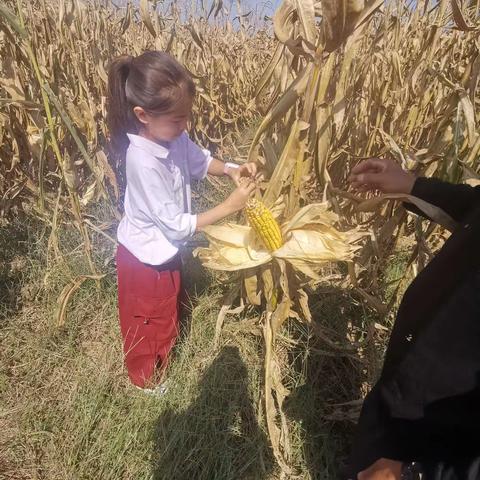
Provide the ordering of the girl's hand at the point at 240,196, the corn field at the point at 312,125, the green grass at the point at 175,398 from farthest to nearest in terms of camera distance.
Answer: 1. the green grass at the point at 175,398
2. the girl's hand at the point at 240,196
3. the corn field at the point at 312,125

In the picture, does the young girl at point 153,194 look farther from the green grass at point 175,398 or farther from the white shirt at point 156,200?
the green grass at point 175,398

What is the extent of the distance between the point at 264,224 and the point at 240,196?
235 millimetres

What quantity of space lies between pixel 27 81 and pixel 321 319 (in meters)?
2.50

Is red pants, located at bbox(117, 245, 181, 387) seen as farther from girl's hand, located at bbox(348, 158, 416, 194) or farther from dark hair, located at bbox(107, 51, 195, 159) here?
girl's hand, located at bbox(348, 158, 416, 194)

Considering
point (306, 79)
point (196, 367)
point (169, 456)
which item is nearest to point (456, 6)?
point (306, 79)

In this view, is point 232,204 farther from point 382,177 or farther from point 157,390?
point 157,390

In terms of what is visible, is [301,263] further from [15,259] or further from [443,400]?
[15,259]

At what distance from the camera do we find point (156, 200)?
154 cm

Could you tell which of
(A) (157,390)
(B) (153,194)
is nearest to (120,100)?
(B) (153,194)

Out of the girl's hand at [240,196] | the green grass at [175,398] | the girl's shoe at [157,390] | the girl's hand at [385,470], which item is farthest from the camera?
the girl's shoe at [157,390]

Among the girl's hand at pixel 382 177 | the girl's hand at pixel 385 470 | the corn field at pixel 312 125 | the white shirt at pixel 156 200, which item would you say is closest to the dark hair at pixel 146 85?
the white shirt at pixel 156 200

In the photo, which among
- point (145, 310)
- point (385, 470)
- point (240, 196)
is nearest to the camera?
point (385, 470)

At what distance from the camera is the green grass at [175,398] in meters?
1.55

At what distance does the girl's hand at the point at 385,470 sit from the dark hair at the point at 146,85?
4.48 feet
